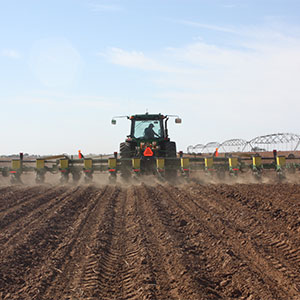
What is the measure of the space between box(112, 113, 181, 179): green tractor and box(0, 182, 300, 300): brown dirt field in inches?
211

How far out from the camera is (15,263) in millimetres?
4645

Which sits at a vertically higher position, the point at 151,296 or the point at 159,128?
the point at 159,128

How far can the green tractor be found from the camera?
47.7ft

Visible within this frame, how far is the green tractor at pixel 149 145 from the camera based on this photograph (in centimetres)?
1453

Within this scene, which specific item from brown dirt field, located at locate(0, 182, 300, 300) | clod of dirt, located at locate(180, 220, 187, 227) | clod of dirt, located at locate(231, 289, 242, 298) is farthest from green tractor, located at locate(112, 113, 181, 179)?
clod of dirt, located at locate(231, 289, 242, 298)

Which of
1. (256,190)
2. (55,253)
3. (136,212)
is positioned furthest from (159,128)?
(55,253)

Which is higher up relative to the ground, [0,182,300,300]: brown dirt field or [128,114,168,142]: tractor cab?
[128,114,168,142]: tractor cab

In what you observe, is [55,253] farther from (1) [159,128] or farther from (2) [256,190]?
(1) [159,128]

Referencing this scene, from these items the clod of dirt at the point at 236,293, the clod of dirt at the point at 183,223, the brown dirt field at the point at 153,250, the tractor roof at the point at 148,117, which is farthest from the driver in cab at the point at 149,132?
the clod of dirt at the point at 236,293

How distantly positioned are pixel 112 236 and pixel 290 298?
3203 millimetres

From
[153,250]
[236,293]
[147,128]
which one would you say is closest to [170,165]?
[147,128]

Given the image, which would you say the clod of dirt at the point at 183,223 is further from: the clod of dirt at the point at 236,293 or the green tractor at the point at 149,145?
the green tractor at the point at 149,145

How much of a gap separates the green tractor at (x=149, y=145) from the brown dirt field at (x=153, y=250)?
211 inches

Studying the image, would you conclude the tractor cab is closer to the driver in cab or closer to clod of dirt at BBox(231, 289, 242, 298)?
the driver in cab
